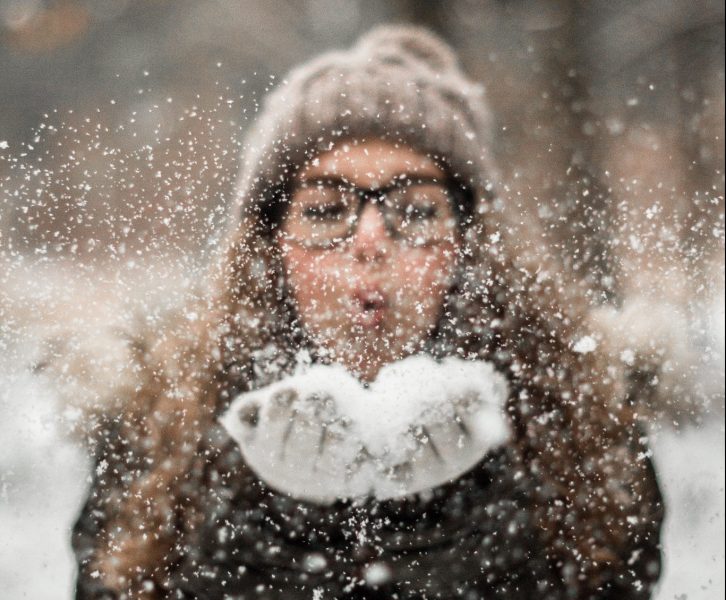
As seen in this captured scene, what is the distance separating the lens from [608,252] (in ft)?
2.20

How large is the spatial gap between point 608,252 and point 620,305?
6cm

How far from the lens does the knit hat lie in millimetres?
573

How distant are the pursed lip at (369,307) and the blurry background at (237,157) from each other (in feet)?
0.51

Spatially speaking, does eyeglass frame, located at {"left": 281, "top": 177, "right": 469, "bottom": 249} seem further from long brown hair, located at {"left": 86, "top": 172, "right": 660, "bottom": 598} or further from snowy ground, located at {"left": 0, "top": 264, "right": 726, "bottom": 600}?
snowy ground, located at {"left": 0, "top": 264, "right": 726, "bottom": 600}

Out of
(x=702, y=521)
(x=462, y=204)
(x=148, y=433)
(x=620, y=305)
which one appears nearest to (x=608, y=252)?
(x=620, y=305)

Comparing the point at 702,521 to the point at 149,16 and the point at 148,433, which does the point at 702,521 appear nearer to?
the point at 148,433

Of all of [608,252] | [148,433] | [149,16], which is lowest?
[148,433]

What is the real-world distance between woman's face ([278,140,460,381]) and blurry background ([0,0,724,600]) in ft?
0.32

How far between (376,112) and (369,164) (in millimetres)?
46

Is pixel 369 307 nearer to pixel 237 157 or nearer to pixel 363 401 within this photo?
pixel 363 401

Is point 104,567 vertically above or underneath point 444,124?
underneath

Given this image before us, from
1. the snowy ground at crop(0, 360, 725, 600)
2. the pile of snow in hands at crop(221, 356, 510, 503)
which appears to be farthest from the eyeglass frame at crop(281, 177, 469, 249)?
the snowy ground at crop(0, 360, 725, 600)

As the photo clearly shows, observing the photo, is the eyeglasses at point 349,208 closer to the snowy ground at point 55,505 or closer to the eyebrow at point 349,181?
the eyebrow at point 349,181

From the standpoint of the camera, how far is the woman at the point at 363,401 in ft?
1.83
